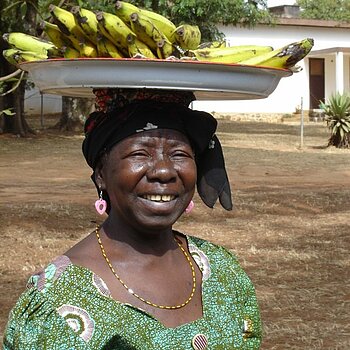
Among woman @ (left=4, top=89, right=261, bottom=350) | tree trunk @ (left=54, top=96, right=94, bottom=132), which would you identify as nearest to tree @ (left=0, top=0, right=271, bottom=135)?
tree trunk @ (left=54, top=96, right=94, bottom=132)

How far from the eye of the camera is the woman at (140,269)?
200 cm

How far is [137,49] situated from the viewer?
2100mm

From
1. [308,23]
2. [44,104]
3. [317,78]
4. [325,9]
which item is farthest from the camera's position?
[325,9]

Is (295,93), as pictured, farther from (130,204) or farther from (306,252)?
(130,204)

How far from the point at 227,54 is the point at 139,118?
291mm

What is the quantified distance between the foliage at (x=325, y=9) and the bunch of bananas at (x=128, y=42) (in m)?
51.2

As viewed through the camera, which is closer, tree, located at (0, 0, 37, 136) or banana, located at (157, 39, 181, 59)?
banana, located at (157, 39, 181, 59)

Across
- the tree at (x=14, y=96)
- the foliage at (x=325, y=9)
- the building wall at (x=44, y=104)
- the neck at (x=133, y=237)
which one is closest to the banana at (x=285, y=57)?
the neck at (x=133, y=237)

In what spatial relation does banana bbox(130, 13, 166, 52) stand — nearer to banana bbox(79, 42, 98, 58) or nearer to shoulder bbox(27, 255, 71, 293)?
banana bbox(79, 42, 98, 58)

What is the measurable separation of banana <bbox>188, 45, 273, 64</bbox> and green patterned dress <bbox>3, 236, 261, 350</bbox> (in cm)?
62

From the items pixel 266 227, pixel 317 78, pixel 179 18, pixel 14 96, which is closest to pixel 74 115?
pixel 14 96

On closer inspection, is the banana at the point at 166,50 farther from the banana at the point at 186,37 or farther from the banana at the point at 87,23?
the banana at the point at 87,23

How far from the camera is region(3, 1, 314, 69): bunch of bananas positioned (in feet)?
6.86

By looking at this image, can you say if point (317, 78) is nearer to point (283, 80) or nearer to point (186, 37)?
point (283, 80)
